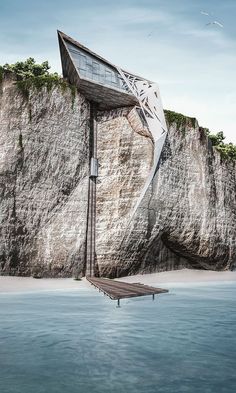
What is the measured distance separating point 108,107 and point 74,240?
26.2ft

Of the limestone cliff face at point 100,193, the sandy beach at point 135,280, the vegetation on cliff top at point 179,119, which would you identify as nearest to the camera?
the sandy beach at point 135,280

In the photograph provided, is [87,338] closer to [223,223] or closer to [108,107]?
[108,107]

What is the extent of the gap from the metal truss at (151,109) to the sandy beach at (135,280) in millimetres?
4257

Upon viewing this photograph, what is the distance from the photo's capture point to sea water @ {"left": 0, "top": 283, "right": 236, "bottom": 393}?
18.5 ft

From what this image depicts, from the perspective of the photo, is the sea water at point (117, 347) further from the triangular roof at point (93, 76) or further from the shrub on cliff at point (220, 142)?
the shrub on cliff at point (220, 142)

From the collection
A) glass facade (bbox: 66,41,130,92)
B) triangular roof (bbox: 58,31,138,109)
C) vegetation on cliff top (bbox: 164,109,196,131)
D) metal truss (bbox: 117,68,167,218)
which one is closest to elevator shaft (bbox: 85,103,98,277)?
triangular roof (bbox: 58,31,138,109)

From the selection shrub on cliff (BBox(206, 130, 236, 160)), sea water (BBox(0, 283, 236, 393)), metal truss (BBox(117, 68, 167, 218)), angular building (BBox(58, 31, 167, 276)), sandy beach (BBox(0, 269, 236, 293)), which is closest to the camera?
sea water (BBox(0, 283, 236, 393))

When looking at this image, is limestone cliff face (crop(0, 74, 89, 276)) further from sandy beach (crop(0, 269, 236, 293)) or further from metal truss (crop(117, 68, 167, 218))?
metal truss (crop(117, 68, 167, 218))

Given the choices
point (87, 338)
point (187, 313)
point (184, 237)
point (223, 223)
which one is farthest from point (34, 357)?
point (223, 223)

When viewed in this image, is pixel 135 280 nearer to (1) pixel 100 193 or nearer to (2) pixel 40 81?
(1) pixel 100 193

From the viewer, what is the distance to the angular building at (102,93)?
2150cm

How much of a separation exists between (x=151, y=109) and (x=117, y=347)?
17475 mm

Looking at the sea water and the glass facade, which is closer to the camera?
the sea water

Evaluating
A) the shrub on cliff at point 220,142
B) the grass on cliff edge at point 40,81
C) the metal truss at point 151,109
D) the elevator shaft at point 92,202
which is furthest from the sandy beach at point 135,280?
the shrub on cliff at point 220,142
